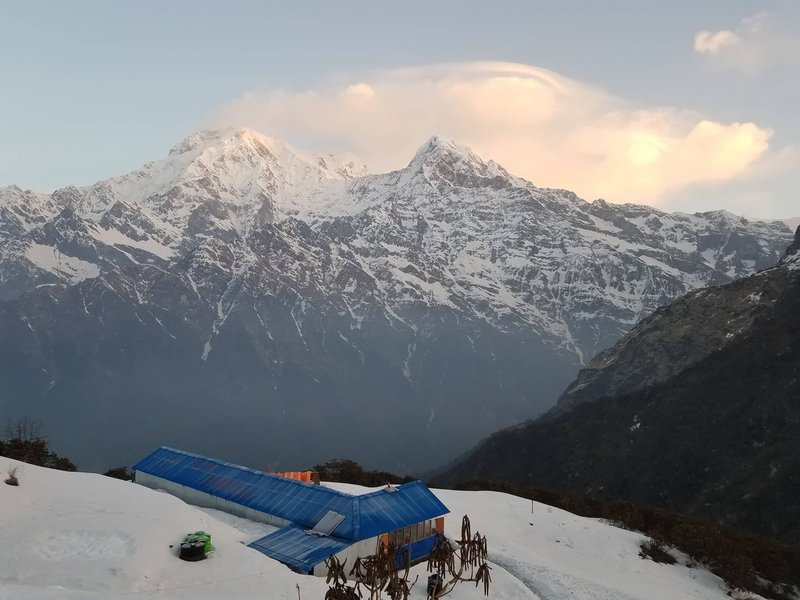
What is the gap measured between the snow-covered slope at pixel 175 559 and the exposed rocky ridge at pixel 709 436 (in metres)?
39.1

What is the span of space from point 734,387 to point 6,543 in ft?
418

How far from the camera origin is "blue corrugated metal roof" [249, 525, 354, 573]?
→ 39.0 m

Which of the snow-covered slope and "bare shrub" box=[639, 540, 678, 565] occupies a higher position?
the snow-covered slope

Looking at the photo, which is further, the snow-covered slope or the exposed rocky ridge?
the exposed rocky ridge

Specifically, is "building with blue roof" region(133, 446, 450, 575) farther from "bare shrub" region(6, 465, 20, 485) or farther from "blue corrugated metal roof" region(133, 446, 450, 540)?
"bare shrub" region(6, 465, 20, 485)

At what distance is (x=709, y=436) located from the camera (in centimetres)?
11775

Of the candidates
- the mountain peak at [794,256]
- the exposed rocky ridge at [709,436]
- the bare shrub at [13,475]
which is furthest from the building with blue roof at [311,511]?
the mountain peak at [794,256]

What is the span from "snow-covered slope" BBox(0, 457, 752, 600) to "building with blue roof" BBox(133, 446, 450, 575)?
236cm

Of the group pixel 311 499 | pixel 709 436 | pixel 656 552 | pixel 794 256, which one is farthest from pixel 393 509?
pixel 794 256

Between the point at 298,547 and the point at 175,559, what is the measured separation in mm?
9591

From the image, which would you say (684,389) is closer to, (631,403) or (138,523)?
(631,403)

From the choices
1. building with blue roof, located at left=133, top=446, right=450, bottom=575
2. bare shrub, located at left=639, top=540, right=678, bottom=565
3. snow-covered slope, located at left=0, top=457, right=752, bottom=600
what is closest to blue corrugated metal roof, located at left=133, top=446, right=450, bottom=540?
building with blue roof, located at left=133, top=446, right=450, bottom=575

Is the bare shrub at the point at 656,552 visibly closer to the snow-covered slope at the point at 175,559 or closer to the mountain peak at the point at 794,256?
the snow-covered slope at the point at 175,559

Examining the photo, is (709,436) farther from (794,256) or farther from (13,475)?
(13,475)
